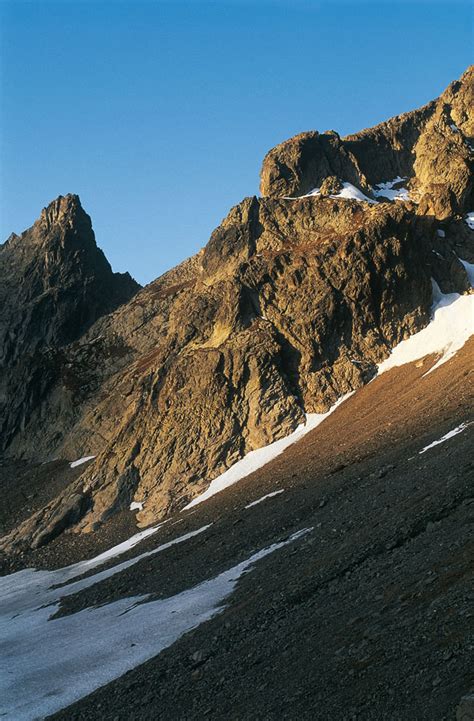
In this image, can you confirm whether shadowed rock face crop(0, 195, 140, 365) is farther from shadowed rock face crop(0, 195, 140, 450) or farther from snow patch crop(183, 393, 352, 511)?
snow patch crop(183, 393, 352, 511)

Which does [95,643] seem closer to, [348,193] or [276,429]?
[276,429]

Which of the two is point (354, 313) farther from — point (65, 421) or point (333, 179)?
point (65, 421)

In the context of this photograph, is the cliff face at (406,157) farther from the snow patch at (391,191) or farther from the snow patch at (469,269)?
the snow patch at (469,269)

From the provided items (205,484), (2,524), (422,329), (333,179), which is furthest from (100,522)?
(333,179)

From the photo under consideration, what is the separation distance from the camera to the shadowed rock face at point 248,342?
72312 millimetres

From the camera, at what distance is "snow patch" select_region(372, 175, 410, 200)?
111 metres

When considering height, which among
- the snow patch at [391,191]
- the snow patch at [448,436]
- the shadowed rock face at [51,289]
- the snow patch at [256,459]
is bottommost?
the snow patch at [448,436]

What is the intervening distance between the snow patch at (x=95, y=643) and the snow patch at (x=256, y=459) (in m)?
26.1

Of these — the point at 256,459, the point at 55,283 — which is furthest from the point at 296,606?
the point at 55,283

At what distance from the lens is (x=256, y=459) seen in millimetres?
68000

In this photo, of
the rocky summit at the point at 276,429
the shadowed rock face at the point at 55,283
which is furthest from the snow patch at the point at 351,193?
the shadowed rock face at the point at 55,283

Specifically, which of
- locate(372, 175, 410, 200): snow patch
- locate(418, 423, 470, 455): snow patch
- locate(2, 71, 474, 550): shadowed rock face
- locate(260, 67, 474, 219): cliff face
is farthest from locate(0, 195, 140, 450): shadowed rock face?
locate(418, 423, 470, 455): snow patch

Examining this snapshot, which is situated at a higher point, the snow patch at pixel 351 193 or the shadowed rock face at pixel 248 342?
the snow patch at pixel 351 193

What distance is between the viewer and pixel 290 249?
89.8m
